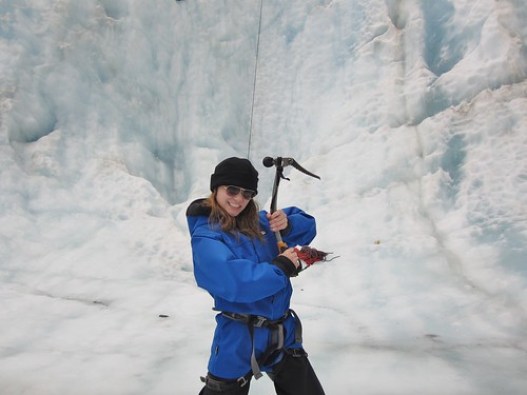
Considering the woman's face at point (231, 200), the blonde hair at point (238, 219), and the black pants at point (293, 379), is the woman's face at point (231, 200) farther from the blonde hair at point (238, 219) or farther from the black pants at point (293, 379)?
the black pants at point (293, 379)

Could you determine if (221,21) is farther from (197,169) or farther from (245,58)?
(197,169)

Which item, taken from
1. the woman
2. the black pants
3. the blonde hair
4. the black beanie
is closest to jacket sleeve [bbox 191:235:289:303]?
the woman

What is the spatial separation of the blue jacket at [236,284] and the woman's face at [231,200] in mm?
75

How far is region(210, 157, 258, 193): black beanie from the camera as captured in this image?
1815 millimetres

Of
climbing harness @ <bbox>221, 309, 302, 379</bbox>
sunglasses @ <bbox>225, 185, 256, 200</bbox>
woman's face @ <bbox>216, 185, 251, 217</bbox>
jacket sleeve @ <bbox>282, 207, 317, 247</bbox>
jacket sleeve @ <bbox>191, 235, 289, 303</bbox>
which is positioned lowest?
climbing harness @ <bbox>221, 309, 302, 379</bbox>

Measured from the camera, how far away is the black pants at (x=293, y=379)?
1.80 metres

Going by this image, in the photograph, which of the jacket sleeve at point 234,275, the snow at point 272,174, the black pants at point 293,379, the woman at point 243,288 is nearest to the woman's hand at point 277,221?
the woman at point 243,288

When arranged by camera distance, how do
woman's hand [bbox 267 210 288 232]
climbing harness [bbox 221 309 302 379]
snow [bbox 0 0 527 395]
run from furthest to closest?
snow [bbox 0 0 527 395] → woman's hand [bbox 267 210 288 232] → climbing harness [bbox 221 309 302 379]

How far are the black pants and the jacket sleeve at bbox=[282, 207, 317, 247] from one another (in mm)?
497

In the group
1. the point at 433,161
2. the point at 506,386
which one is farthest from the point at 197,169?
the point at 506,386

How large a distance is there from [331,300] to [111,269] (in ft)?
7.78

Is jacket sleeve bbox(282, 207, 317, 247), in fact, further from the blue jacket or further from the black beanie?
the black beanie

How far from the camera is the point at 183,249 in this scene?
18.1ft

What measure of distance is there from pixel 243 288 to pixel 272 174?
5390 millimetres
